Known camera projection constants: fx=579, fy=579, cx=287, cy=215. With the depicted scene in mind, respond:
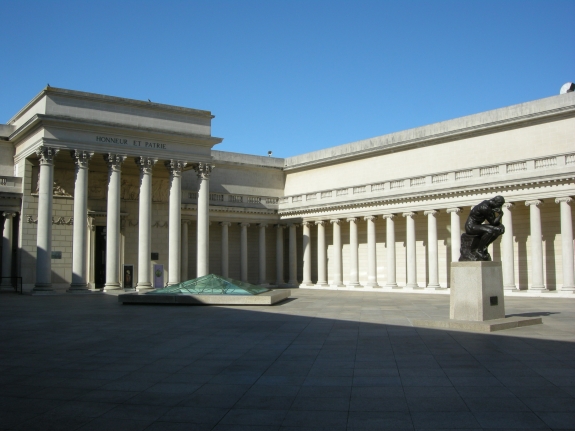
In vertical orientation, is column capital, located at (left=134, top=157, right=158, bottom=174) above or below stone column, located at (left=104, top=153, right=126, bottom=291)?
above

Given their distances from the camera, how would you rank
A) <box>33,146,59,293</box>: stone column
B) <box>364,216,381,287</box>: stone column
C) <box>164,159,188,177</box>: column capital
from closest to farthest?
<box>33,146,59,293</box>: stone column → <box>164,159,188,177</box>: column capital → <box>364,216,381,287</box>: stone column

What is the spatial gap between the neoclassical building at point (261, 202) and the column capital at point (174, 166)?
0.42 ft

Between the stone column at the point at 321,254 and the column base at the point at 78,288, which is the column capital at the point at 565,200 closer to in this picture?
the stone column at the point at 321,254

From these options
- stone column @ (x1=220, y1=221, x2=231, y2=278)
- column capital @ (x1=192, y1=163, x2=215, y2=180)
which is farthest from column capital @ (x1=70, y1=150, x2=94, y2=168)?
stone column @ (x1=220, y1=221, x2=231, y2=278)

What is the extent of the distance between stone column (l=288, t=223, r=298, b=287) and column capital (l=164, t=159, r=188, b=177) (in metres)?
15.8

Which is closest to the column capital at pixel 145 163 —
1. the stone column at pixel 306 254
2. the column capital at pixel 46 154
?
the column capital at pixel 46 154

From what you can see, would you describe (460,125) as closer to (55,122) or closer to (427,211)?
(427,211)

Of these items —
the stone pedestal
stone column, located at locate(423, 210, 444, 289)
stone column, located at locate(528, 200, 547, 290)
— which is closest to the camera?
the stone pedestal

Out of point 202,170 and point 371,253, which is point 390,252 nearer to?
point 371,253

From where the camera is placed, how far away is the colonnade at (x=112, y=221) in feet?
143

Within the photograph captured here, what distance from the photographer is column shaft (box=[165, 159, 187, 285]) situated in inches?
1925

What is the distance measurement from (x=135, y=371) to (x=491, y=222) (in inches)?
621

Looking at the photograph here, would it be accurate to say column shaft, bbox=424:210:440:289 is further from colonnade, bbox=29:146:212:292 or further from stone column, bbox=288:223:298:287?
colonnade, bbox=29:146:212:292

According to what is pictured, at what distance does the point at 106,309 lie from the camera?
31.7m
